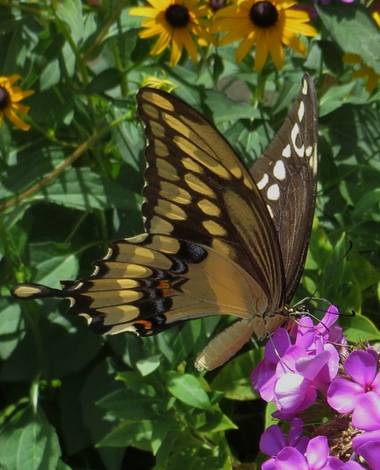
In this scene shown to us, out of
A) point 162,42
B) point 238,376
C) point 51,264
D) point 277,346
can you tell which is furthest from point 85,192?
point 277,346

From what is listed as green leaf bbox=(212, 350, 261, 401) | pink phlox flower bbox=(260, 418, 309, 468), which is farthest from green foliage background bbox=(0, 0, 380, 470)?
pink phlox flower bbox=(260, 418, 309, 468)

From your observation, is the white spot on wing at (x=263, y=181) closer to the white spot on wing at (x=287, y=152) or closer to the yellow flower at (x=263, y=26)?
the white spot on wing at (x=287, y=152)

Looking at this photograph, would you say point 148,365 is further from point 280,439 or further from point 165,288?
point 280,439

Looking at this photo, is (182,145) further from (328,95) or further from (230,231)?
(328,95)

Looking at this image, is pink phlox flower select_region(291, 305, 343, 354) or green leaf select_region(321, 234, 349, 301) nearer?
pink phlox flower select_region(291, 305, 343, 354)

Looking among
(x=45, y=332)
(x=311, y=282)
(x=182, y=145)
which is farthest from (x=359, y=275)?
(x=45, y=332)

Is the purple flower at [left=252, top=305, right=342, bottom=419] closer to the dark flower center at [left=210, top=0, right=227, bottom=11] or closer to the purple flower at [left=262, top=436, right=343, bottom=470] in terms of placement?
the purple flower at [left=262, top=436, right=343, bottom=470]
